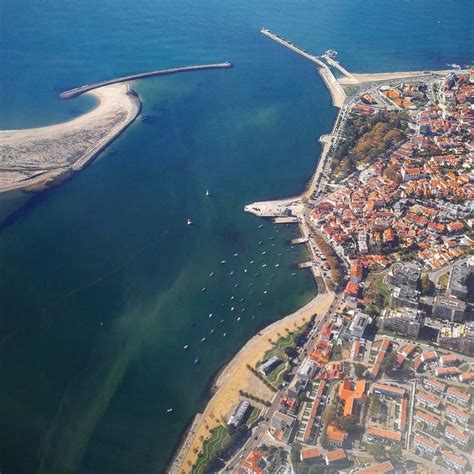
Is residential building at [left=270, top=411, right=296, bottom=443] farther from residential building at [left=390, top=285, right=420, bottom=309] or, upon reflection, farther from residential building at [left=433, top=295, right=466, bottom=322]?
residential building at [left=433, top=295, right=466, bottom=322]

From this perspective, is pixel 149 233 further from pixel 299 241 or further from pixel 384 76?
pixel 384 76

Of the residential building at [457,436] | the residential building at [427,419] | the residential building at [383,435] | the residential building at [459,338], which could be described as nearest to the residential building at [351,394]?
the residential building at [383,435]

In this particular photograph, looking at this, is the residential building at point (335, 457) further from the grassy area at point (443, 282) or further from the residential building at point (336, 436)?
the grassy area at point (443, 282)

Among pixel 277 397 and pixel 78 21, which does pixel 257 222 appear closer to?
pixel 277 397

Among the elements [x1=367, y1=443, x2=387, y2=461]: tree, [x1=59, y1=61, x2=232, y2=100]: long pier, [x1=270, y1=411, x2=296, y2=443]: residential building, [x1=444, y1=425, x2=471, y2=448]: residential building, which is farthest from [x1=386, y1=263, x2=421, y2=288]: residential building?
[x1=59, y1=61, x2=232, y2=100]: long pier

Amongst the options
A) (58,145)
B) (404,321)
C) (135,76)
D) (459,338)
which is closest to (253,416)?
(404,321)
